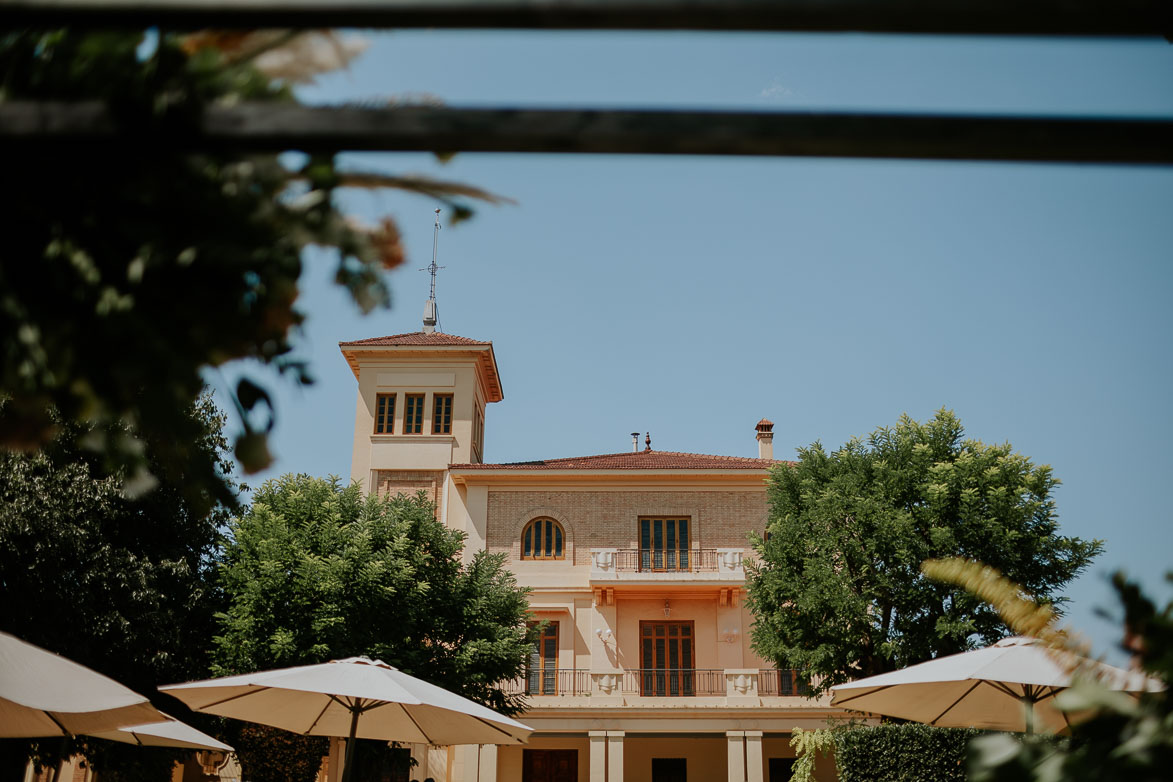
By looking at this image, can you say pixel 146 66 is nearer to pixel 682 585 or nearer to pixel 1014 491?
pixel 1014 491

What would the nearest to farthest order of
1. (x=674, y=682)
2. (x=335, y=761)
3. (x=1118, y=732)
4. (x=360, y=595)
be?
(x=1118, y=732) < (x=360, y=595) < (x=335, y=761) < (x=674, y=682)

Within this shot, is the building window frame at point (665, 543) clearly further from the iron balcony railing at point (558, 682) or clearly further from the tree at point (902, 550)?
A: the tree at point (902, 550)

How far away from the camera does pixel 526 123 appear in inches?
51.0

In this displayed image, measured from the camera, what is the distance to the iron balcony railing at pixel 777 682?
24516 millimetres

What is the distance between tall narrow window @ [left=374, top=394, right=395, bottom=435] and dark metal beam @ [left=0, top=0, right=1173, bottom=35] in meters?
28.1

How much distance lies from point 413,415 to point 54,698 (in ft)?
74.1

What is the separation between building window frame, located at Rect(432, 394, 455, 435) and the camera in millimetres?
28641

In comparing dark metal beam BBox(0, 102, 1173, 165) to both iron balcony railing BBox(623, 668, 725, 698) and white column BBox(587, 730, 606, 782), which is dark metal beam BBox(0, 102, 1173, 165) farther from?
iron balcony railing BBox(623, 668, 725, 698)

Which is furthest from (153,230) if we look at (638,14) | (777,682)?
(777,682)

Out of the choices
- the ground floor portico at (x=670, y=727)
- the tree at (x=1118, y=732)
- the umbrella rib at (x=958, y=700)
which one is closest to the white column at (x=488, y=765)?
the ground floor portico at (x=670, y=727)

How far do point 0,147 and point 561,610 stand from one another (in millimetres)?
25795

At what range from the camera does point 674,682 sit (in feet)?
82.9

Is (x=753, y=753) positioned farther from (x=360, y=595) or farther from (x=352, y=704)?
(x=352, y=704)

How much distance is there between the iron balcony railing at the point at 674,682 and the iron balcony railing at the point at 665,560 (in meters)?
2.84
